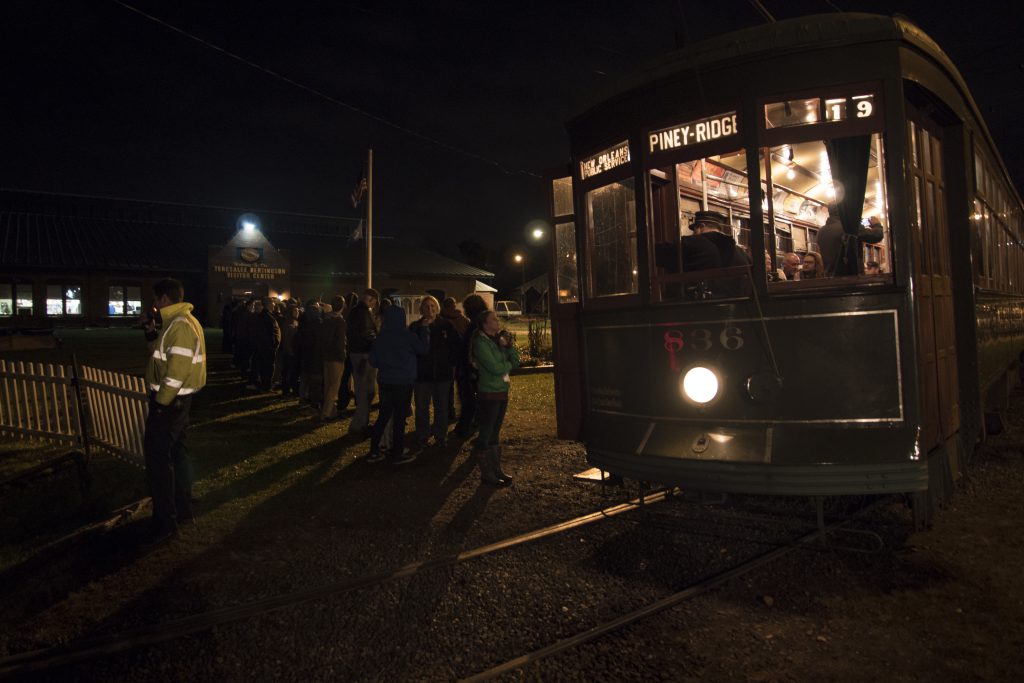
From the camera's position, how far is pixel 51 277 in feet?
120

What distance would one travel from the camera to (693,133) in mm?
4465

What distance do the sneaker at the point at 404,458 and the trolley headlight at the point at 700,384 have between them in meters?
3.82

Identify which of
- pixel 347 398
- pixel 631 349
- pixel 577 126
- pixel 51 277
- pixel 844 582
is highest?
pixel 51 277

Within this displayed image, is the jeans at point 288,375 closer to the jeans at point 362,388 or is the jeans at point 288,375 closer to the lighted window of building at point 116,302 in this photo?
the jeans at point 362,388

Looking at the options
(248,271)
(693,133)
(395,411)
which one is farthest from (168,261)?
(693,133)

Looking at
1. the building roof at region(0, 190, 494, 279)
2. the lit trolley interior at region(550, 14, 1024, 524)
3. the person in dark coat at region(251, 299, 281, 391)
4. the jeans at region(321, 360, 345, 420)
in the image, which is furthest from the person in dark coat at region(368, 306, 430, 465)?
the building roof at region(0, 190, 494, 279)

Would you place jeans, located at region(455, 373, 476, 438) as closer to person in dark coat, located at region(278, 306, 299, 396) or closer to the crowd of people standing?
the crowd of people standing

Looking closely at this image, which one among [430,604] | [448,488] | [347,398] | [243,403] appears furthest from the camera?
[243,403]

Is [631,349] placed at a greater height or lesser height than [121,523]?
greater

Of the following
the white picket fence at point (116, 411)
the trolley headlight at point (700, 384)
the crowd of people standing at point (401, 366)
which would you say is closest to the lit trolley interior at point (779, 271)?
the trolley headlight at point (700, 384)

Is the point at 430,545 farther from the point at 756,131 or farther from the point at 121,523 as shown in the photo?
the point at 756,131

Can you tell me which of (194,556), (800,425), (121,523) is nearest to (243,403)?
(121,523)

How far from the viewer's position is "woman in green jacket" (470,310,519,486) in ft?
21.1

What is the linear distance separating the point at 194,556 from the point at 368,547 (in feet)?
3.81
